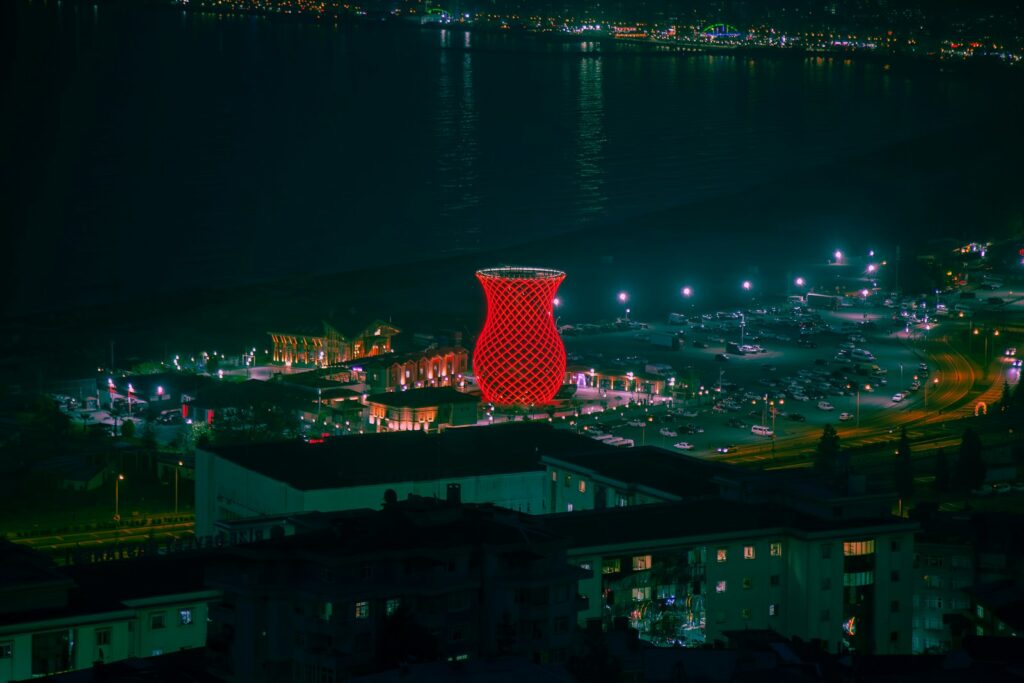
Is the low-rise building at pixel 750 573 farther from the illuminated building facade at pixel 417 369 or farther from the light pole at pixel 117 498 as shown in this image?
the illuminated building facade at pixel 417 369

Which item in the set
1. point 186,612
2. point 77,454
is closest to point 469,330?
point 77,454

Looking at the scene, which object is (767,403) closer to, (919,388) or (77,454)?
(919,388)

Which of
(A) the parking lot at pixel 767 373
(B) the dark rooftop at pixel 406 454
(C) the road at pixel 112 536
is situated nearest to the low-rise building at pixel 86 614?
(B) the dark rooftop at pixel 406 454

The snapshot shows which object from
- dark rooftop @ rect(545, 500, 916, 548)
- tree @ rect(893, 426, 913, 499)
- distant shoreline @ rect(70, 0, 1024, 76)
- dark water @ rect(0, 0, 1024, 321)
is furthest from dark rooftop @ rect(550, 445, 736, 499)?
distant shoreline @ rect(70, 0, 1024, 76)

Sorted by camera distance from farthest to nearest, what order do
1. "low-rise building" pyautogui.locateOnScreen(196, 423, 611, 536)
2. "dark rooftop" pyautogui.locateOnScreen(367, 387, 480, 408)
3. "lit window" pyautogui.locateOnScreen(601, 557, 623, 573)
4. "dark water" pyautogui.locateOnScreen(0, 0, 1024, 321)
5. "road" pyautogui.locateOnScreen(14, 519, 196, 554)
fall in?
"dark water" pyautogui.locateOnScreen(0, 0, 1024, 321) → "dark rooftop" pyautogui.locateOnScreen(367, 387, 480, 408) → "road" pyautogui.locateOnScreen(14, 519, 196, 554) → "low-rise building" pyautogui.locateOnScreen(196, 423, 611, 536) → "lit window" pyautogui.locateOnScreen(601, 557, 623, 573)

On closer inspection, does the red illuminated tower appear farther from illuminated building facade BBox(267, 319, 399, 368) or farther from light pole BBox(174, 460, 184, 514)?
light pole BBox(174, 460, 184, 514)

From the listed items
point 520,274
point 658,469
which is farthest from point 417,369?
point 658,469
